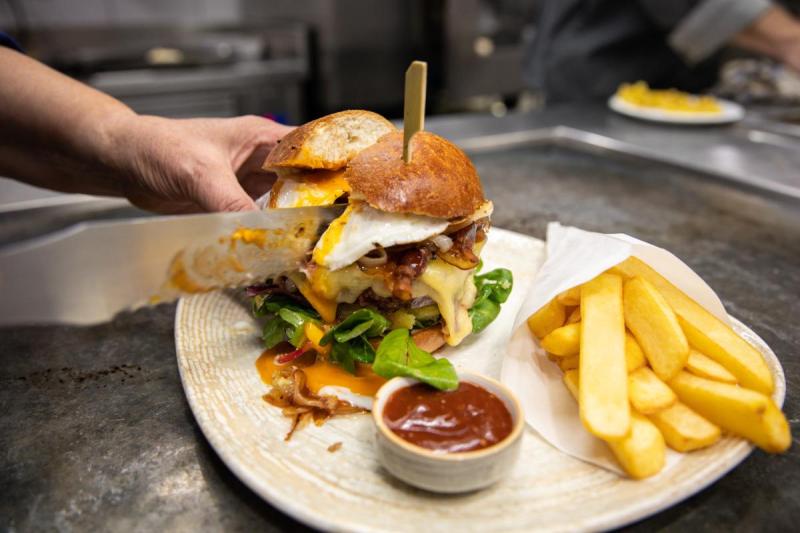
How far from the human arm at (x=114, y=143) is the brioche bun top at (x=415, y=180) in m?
0.64

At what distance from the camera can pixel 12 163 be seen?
2932 mm

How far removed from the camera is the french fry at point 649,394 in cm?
158

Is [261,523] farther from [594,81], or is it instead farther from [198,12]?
[198,12]

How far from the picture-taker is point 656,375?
168 centimetres

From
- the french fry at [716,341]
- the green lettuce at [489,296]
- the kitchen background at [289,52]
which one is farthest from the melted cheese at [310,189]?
the kitchen background at [289,52]

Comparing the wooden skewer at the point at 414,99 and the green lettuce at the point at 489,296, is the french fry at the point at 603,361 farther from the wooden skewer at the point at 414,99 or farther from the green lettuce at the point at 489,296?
the wooden skewer at the point at 414,99

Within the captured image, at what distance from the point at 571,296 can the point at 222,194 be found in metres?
1.24

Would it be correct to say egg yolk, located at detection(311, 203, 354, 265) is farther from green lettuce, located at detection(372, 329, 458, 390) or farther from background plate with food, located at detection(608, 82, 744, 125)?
background plate with food, located at detection(608, 82, 744, 125)

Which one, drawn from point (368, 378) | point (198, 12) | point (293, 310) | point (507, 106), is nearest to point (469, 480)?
point (368, 378)

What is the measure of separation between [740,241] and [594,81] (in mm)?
3716

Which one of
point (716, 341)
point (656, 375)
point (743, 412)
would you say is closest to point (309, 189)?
point (656, 375)

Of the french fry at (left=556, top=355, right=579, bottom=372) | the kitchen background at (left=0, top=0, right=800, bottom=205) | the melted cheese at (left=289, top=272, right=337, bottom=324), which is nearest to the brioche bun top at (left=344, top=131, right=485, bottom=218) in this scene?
the melted cheese at (left=289, top=272, right=337, bottom=324)

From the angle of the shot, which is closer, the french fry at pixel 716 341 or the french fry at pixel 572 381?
the french fry at pixel 716 341

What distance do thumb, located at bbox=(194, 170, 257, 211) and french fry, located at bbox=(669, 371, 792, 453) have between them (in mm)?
1494
